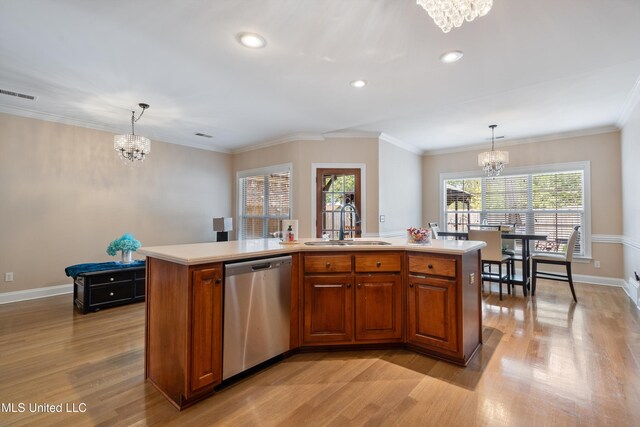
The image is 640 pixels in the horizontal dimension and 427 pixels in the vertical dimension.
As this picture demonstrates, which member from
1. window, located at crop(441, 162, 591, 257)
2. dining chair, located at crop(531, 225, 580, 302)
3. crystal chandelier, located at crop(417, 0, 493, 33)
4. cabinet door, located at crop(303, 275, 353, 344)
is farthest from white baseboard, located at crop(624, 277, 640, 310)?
crystal chandelier, located at crop(417, 0, 493, 33)

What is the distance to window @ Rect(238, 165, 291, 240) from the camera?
5.80 metres

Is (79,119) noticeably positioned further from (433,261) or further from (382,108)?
(433,261)

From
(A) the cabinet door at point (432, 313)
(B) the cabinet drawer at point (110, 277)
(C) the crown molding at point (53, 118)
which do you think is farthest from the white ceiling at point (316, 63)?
(B) the cabinet drawer at point (110, 277)

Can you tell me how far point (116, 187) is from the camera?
5.04 m

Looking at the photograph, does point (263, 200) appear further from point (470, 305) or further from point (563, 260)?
point (563, 260)

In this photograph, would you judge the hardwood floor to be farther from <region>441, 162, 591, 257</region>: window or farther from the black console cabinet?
<region>441, 162, 591, 257</region>: window

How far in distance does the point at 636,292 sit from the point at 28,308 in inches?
303

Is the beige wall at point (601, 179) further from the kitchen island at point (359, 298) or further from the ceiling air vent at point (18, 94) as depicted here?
the ceiling air vent at point (18, 94)

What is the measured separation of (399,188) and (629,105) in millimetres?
3334

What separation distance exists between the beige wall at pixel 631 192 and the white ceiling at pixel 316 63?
0.33m

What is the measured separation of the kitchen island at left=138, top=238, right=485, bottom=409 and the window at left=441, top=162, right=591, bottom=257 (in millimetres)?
3948

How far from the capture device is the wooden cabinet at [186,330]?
1.86m

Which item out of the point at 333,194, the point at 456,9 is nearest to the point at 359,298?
the point at 456,9

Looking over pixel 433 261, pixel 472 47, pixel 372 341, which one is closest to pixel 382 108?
pixel 472 47
